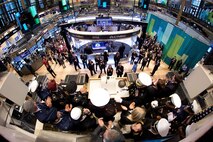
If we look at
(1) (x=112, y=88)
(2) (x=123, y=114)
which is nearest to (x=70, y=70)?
(1) (x=112, y=88)

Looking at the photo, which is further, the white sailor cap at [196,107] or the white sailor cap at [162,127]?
the white sailor cap at [196,107]

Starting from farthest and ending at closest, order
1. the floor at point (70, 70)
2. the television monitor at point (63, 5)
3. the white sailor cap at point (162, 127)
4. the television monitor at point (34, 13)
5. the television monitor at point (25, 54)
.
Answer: the television monitor at point (63, 5) → the television monitor at point (25, 54) → the floor at point (70, 70) → the television monitor at point (34, 13) → the white sailor cap at point (162, 127)

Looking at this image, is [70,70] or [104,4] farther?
[104,4]

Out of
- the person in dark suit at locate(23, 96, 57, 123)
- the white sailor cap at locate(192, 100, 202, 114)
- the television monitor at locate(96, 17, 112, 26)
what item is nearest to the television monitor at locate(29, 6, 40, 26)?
the television monitor at locate(96, 17, 112, 26)

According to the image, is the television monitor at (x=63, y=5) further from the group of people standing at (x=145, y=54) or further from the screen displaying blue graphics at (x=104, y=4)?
the group of people standing at (x=145, y=54)

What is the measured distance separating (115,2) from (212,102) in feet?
53.3

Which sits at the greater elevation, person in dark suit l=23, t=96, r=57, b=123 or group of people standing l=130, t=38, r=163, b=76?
person in dark suit l=23, t=96, r=57, b=123

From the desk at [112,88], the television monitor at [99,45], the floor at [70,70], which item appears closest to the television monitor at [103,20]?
the television monitor at [99,45]

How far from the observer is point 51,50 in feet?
36.4

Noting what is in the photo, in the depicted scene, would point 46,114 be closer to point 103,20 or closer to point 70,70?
point 70,70

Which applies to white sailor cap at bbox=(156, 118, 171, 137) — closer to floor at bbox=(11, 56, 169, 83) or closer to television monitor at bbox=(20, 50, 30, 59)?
floor at bbox=(11, 56, 169, 83)

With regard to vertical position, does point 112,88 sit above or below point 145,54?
above

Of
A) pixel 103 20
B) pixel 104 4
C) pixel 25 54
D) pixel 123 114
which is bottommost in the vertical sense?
pixel 25 54

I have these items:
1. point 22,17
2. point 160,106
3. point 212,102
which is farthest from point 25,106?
point 22,17
